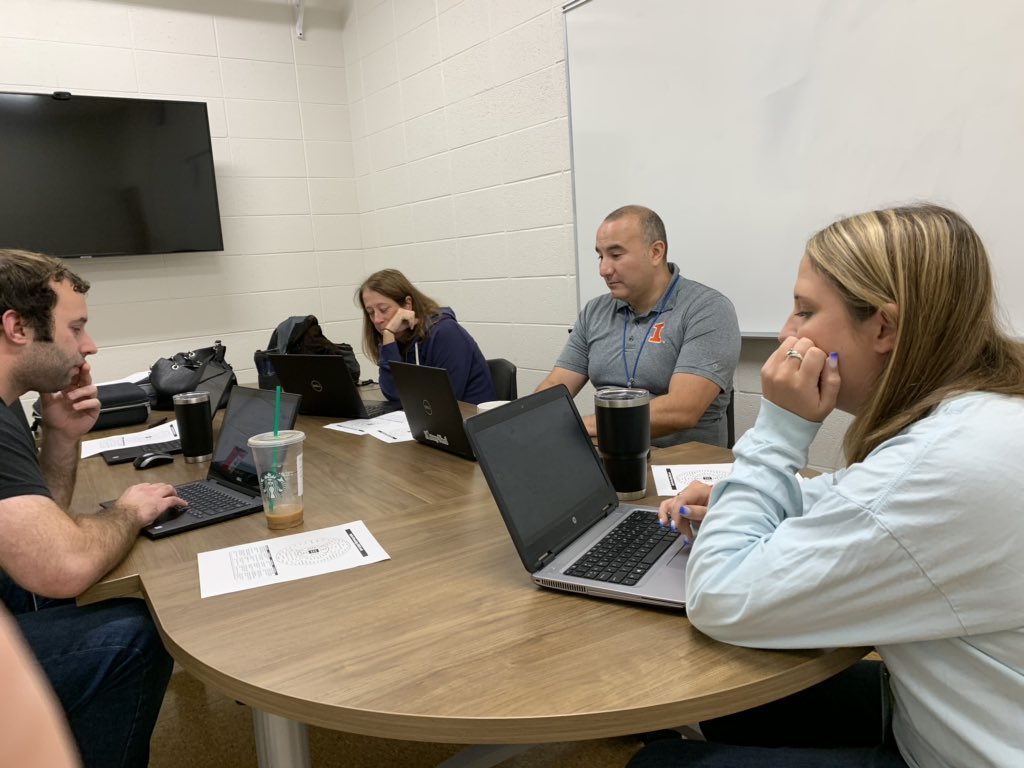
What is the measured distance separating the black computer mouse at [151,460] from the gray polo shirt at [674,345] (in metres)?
1.40

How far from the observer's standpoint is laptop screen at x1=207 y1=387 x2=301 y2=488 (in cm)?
162

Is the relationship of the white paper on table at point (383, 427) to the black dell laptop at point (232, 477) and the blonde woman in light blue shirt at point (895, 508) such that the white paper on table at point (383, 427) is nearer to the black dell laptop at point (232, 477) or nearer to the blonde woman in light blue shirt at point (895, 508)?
the black dell laptop at point (232, 477)

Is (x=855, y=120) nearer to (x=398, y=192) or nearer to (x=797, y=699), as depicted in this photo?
(x=797, y=699)

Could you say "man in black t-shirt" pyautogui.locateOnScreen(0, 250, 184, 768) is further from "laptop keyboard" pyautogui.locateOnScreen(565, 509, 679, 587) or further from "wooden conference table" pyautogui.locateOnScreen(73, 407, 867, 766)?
"laptop keyboard" pyautogui.locateOnScreen(565, 509, 679, 587)

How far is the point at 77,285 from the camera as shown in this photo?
1750 mm

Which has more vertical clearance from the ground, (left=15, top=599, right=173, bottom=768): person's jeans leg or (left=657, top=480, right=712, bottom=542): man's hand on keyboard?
(left=657, top=480, right=712, bottom=542): man's hand on keyboard

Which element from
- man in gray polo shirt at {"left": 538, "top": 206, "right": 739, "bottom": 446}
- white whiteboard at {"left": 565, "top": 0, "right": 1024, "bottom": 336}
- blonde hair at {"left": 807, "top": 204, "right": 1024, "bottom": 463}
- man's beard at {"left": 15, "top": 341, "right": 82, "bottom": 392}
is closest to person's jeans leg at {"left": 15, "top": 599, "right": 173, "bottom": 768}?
man's beard at {"left": 15, "top": 341, "right": 82, "bottom": 392}

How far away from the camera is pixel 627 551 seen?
1.14m

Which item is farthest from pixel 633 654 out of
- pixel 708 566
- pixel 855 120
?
pixel 855 120

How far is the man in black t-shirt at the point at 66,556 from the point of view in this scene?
47.2 inches

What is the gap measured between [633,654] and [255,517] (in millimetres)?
900

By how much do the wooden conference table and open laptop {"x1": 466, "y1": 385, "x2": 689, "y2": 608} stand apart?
33mm

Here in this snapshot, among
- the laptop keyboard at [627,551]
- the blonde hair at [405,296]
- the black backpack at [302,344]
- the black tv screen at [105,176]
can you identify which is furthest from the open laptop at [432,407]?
the black tv screen at [105,176]

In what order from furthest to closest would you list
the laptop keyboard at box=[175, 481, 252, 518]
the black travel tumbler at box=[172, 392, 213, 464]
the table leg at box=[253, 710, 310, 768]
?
1. the black travel tumbler at box=[172, 392, 213, 464]
2. the laptop keyboard at box=[175, 481, 252, 518]
3. the table leg at box=[253, 710, 310, 768]
